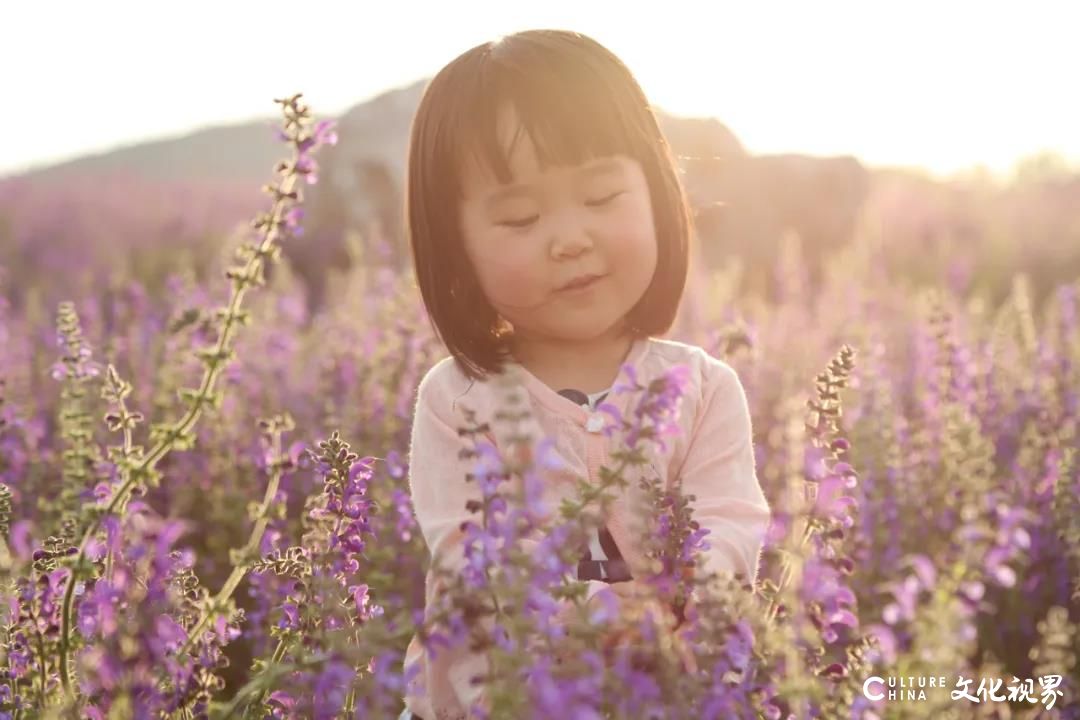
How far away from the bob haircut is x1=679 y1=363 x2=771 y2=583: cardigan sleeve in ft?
0.78

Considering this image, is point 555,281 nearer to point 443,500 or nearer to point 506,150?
point 506,150

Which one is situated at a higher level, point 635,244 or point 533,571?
point 635,244

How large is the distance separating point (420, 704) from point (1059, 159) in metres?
40.6

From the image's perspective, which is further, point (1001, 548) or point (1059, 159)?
point (1059, 159)

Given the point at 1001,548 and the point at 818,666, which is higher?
the point at 1001,548

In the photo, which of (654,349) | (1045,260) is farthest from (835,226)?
(654,349)

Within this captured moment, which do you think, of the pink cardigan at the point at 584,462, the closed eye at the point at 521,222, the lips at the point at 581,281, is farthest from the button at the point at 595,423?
the closed eye at the point at 521,222

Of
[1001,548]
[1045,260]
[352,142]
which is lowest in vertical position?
[1045,260]

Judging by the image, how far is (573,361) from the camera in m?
2.89

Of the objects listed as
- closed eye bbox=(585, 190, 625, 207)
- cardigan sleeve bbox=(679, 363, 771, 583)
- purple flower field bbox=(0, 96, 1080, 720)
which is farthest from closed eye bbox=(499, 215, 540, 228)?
cardigan sleeve bbox=(679, 363, 771, 583)

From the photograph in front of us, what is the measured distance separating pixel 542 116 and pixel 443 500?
0.78 metres

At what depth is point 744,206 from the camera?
15508 millimetres

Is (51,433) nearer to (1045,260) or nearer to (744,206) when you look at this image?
(744,206)

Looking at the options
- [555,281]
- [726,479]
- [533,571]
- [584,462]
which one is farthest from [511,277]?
[533,571]
